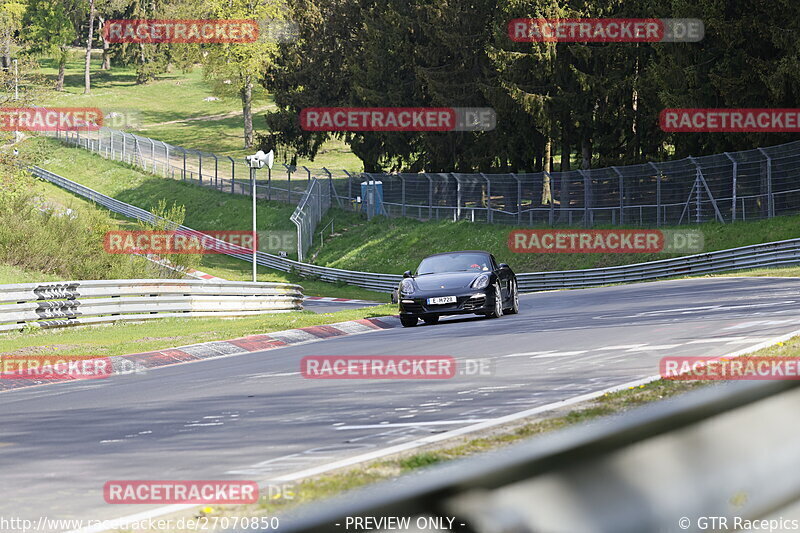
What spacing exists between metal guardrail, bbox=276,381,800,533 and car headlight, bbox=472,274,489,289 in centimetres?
1489

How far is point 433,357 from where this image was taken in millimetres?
13422

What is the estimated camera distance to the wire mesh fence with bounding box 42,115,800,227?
1367 inches

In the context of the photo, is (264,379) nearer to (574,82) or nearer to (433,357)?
(433,357)

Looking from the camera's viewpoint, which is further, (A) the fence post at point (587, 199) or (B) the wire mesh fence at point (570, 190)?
(A) the fence post at point (587, 199)

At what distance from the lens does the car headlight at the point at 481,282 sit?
20219mm

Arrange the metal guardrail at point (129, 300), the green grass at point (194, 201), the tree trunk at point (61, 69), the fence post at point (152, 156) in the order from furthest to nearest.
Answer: the tree trunk at point (61, 69) < the fence post at point (152, 156) < the green grass at point (194, 201) < the metal guardrail at point (129, 300)

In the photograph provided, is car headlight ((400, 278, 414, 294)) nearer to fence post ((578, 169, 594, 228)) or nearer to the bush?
the bush

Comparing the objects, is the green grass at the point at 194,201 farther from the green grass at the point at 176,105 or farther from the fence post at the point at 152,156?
the green grass at the point at 176,105

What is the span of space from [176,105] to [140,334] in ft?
329

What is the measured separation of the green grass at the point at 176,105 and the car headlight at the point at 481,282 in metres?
57.9

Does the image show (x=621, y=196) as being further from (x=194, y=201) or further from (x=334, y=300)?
(x=194, y=201)

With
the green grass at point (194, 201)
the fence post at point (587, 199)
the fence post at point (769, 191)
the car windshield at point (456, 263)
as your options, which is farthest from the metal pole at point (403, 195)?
the car windshield at point (456, 263)

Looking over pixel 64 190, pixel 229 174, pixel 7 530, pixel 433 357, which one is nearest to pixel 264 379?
pixel 433 357

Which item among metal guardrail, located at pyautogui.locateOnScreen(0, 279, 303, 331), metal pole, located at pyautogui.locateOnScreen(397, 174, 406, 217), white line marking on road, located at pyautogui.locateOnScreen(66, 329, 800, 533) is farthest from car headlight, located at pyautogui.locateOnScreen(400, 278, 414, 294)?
→ metal pole, located at pyautogui.locateOnScreen(397, 174, 406, 217)
